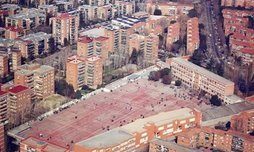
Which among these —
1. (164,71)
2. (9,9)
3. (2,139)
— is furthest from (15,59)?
(9,9)

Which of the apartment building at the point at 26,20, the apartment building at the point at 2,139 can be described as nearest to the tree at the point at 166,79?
the apartment building at the point at 2,139

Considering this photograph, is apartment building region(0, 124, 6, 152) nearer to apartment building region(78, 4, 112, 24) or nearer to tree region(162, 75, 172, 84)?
tree region(162, 75, 172, 84)

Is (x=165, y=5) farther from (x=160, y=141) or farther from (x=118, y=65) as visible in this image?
(x=160, y=141)

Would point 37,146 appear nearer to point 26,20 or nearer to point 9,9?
point 26,20

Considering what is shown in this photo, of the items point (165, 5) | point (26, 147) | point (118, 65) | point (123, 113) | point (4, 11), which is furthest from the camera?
point (165, 5)

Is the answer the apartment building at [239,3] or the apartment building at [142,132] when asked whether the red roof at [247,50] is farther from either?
the apartment building at [142,132]

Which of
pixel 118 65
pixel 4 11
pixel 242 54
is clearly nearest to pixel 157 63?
pixel 118 65
